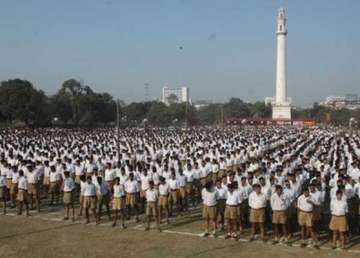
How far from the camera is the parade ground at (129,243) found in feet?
33.7

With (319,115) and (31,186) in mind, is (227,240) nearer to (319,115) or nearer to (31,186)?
(31,186)

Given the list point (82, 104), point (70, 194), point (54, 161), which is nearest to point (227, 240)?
point (70, 194)

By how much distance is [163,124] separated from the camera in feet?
239

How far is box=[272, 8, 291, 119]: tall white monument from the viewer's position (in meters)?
84.8

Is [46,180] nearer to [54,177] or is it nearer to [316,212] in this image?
[54,177]

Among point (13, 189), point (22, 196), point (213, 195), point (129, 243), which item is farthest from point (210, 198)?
point (13, 189)

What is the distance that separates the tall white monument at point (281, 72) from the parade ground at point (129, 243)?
7473 cm

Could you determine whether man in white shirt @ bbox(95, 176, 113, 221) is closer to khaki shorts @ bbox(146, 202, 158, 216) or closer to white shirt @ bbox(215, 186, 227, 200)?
khaki shorts @ bbox(146, 202, 158, 216)

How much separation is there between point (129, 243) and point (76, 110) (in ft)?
190

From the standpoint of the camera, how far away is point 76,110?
6719 cm

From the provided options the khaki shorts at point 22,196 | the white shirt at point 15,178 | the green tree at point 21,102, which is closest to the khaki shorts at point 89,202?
the khaki shorts at point 22,196

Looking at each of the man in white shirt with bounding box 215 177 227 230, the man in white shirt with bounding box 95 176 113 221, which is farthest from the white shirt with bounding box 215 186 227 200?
the man in white shirt with bounding box 95 176 113 221

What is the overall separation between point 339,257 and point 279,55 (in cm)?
7740

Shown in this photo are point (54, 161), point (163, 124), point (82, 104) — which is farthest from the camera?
point (163, 124)
